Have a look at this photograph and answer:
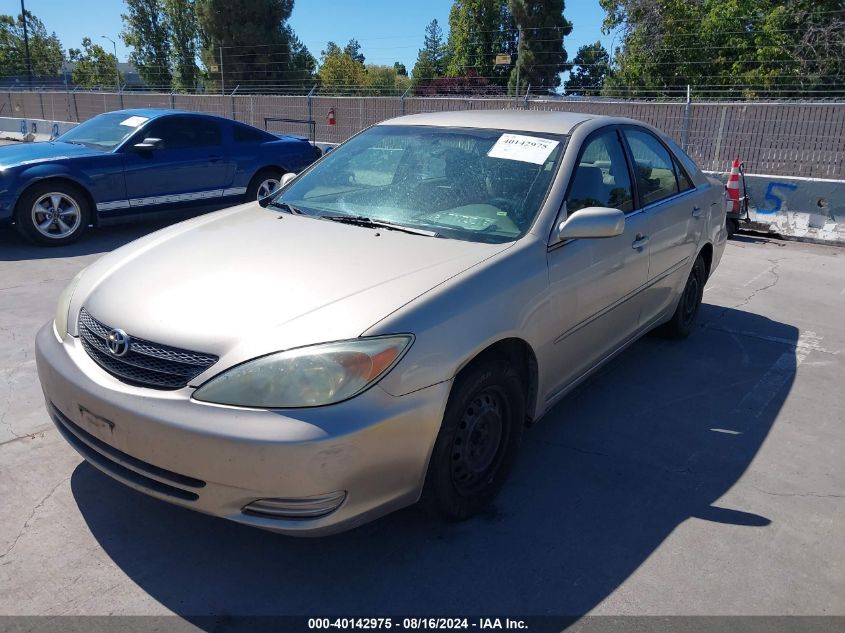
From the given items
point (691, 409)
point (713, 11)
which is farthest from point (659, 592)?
point (713, 11)

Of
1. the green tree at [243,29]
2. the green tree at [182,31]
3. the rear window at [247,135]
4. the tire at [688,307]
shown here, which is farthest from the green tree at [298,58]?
the tire at [688,307]

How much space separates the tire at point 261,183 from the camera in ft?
30.8

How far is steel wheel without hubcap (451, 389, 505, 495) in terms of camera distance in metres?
2.92

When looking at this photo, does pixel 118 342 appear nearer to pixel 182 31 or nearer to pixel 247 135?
pixel 247 135

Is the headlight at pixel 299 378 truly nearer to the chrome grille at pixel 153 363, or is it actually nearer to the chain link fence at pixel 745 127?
the chrome grille at pixel 153 363

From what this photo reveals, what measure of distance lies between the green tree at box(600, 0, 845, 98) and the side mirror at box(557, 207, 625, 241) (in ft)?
76.2

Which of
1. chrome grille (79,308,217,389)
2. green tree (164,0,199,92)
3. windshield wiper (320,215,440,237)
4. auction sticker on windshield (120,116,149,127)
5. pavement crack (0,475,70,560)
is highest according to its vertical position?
green tree (164,0,199,92)

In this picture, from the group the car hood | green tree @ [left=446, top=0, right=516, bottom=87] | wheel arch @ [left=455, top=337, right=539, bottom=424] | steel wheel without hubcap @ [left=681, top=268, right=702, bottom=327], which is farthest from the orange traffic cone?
green tree @ [left=446, top=0, right=516, bottom=87]

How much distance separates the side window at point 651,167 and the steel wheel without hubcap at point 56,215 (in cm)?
609

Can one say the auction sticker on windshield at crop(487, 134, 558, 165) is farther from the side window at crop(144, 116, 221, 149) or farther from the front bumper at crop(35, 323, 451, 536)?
the side window at crop(144, 116, 221, 149)

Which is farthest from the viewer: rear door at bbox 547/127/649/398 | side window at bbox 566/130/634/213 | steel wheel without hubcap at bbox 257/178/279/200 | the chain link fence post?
the chain link fence post

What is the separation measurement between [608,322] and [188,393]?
7.73 feet

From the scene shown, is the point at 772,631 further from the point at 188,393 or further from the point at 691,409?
the point at 188,393

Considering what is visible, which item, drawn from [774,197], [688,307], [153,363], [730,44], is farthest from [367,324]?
[730,44]
